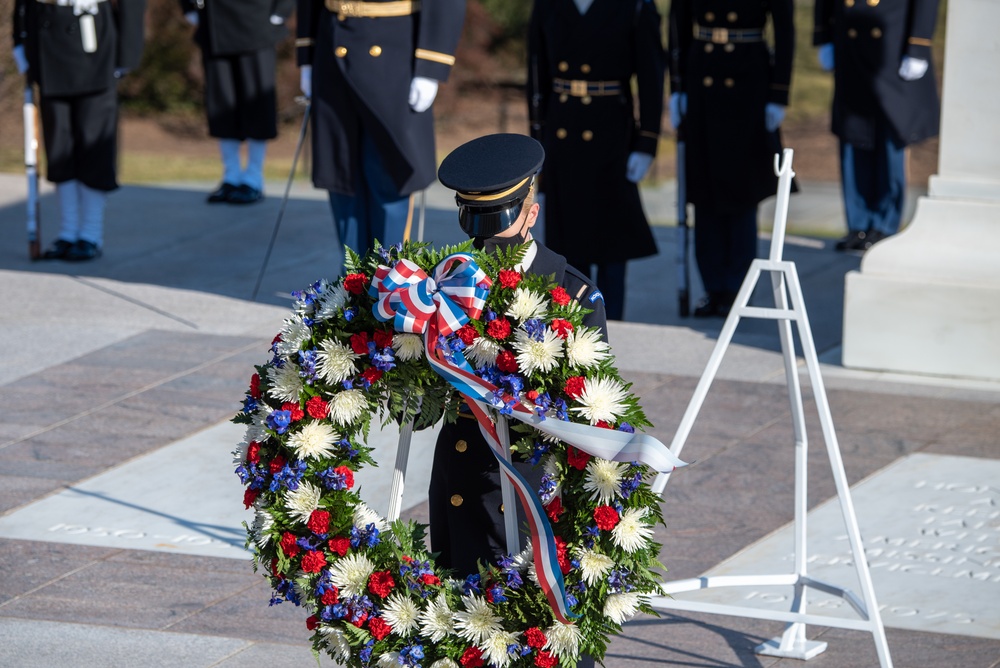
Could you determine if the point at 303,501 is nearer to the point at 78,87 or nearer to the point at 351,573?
the point at 351,573

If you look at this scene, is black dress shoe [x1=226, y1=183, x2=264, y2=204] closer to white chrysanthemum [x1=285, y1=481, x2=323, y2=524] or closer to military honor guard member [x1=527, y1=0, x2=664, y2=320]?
military honor guard member [x1=527, y1=0, x2=664, y2=320]

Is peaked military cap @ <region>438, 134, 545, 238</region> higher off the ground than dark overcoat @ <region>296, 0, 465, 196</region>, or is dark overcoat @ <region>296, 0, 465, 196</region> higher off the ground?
peaked military cap @ <region>438, 134, 545, 238</region>

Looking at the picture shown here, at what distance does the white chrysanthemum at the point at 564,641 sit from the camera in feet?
10.6

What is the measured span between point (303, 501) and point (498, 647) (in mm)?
532

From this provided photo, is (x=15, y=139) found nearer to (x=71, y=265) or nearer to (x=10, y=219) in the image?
(x=10, y=219)

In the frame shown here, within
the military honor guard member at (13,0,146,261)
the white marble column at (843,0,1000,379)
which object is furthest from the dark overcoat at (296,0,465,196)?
the white marble column at (843,0,1000,379)

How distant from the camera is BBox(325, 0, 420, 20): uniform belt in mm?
7352

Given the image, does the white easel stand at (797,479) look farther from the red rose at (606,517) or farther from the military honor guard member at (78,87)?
the military honor guard member at (78,87)

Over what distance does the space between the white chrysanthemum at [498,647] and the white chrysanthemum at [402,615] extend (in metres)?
0.17

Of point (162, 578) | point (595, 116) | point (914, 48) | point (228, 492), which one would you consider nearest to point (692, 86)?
point (595, 116)

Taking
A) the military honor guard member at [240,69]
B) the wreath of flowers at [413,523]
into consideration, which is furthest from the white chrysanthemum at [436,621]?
the military honor guard member at [240,69]

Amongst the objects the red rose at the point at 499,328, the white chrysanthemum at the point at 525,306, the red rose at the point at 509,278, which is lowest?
the red rose at the point at 499,328

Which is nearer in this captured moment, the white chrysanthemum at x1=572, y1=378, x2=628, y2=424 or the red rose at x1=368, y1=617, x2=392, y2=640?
the white chrysanthemum at x1=572, y1=378, x2=628, y2=424

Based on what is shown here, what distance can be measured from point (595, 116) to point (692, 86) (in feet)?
2.43
